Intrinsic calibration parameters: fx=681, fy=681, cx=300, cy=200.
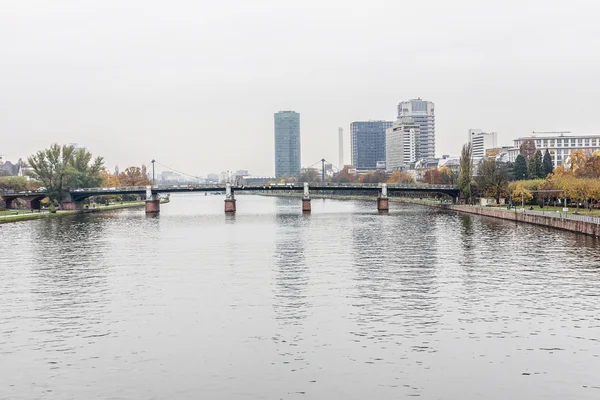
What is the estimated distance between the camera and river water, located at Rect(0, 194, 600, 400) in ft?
86.5

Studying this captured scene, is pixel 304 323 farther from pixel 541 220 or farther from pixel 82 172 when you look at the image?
pixel 82 172

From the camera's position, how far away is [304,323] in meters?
35.5

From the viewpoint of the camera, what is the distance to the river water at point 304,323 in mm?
26375

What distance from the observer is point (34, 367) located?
93.7ft

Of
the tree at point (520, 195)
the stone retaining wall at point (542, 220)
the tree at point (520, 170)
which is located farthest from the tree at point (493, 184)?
the tree at point (520, 170)

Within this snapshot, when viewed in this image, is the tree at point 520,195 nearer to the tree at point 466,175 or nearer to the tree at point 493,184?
the tree at point 493,184

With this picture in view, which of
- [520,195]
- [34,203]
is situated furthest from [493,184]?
[34,203]

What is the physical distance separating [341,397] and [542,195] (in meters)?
112

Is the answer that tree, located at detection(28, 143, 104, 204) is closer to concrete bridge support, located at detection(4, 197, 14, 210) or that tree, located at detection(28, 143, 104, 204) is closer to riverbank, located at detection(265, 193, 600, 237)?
concrete bridge support, located at detection(4, 197, 14, 210)

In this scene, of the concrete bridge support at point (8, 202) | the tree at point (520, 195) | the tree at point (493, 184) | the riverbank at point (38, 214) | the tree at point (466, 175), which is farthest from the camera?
the concrete bridge support at point (8, 202)

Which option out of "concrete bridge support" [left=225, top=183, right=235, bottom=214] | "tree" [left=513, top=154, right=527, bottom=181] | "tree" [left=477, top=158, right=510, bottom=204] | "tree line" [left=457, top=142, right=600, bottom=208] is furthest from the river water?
"tree" [left=513, top=154, right=527, bottom=181]

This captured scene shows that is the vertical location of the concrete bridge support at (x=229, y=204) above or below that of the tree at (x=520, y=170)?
below

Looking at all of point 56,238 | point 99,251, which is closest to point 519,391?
point 99,251

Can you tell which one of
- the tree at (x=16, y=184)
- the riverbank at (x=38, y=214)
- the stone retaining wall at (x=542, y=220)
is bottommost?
the stone retaining wall at (x=542, y=220)
